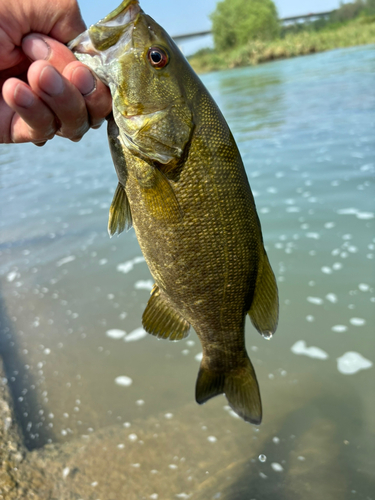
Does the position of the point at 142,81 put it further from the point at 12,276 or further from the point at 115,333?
the point at 12,276

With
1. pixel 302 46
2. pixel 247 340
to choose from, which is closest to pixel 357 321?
pixel 247 340

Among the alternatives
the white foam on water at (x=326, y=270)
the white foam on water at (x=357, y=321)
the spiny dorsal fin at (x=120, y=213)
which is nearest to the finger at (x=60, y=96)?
the spiny dorsal fin at (x=120, y=213)

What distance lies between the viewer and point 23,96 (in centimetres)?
175

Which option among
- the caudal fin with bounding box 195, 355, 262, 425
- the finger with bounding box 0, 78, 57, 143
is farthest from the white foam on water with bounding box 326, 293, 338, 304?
the finger with bounding box 0, 78, 57, 143

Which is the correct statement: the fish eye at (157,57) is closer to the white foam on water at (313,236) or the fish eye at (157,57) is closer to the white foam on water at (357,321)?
the white foam on water at (357,321)

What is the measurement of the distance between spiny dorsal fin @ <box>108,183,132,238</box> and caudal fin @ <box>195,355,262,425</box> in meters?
0.95

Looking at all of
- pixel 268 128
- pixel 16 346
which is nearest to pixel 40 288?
pixel 16 346

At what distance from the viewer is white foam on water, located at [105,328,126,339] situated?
16.9 feet

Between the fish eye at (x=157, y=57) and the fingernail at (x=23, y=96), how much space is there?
1.72ft

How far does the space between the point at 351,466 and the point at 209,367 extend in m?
1.80

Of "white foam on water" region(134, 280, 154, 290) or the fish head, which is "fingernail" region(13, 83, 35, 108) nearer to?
the fish head

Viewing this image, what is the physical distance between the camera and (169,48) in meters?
1.81

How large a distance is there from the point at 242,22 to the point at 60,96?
295ft

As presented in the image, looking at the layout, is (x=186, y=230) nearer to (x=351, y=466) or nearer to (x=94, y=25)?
(x=94, y=25)
